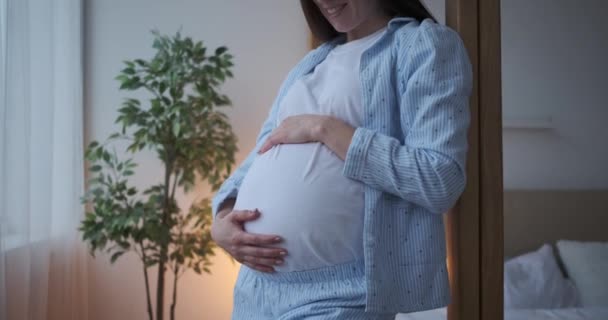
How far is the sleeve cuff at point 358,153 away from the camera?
754 millimetres

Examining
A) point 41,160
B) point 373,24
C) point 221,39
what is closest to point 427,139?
point 373,24

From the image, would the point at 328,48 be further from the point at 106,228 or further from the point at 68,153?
the point at 68,153

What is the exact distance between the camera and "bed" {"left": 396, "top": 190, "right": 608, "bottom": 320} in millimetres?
841

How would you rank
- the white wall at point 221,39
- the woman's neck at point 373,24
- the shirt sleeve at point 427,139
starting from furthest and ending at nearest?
the white wall at point 221,39 → the woman's neck at point 373,24 → the shirt sleeve at point 427,139

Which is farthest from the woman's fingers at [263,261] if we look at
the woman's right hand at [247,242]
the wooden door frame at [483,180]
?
the wooden door frame at [483,180]

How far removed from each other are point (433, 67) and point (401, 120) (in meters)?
0.09

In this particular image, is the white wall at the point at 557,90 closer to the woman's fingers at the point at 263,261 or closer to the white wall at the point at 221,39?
the woman's fingers at the point at 263,261

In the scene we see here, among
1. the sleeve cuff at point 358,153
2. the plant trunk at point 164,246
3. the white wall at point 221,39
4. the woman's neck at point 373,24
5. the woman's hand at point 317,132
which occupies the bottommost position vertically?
the plant trunk at point 164,246

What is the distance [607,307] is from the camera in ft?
2.77

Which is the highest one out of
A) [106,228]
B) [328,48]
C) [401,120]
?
[328,48]

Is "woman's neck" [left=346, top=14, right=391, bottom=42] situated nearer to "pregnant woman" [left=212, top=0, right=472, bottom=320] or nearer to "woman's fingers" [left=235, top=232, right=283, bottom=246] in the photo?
"pregnant woman" [left=212, top=0, right=472, bottom=320]

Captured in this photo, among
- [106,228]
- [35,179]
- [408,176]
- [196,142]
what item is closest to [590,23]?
[408,176]

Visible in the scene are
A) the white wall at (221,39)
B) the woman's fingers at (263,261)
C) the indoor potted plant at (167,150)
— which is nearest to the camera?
the woman's fingers at (263,261)

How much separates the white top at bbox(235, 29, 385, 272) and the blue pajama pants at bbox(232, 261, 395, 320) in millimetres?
16
